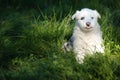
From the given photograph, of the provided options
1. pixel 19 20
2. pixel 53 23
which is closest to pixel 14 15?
pixel 19 20

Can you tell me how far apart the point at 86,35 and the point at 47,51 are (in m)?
0.67

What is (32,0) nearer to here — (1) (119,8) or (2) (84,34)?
(1) (119,8)

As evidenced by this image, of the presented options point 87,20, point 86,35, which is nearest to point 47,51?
point 86,35

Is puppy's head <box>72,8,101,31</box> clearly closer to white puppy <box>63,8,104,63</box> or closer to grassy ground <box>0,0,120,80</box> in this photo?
white puppy <box>63,8,104,63</box>

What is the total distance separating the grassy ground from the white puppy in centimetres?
21

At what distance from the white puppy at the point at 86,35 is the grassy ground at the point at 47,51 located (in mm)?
208

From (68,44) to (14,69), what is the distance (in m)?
1.06

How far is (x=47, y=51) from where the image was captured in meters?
7.57

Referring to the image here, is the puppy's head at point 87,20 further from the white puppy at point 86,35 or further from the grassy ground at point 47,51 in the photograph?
the grassy ground at point 47,51

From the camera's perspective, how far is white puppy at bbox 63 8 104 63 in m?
7.29

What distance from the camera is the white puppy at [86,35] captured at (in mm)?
7285

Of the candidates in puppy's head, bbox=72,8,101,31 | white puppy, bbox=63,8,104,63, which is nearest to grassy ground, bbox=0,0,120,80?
white puppy, bbox=63,8,104,63

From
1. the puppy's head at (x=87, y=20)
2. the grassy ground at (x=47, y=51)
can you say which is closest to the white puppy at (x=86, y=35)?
the puppy's head at (x=87, y=20)

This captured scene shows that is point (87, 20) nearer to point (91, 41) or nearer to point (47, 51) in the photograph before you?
point (91, 41)
